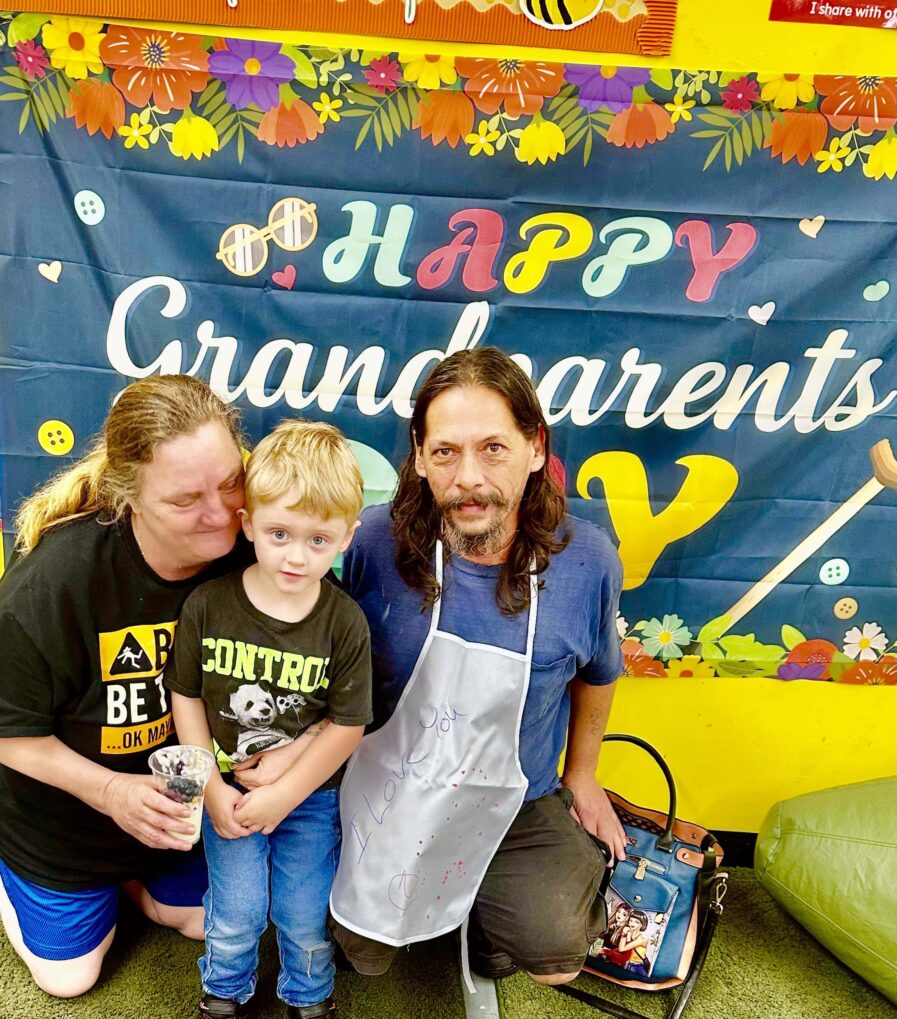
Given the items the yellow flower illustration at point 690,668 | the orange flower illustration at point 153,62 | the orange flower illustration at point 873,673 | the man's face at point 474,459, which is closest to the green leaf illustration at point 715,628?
the yellow flower illustration at point 690,668

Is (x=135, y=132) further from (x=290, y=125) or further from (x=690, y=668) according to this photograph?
(x=690, y=668)

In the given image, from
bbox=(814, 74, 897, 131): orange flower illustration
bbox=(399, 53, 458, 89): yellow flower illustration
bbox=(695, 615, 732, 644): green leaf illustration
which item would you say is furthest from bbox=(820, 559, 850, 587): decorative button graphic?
bbox=(399, 53, 458, 89): yellow flower illustration

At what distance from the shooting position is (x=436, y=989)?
6.11 feet

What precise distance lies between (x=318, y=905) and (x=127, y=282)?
1.43 metres

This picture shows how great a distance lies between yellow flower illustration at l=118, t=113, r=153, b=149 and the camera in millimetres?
1825

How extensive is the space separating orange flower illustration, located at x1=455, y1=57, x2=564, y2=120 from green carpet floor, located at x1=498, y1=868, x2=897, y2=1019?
78.5 inches

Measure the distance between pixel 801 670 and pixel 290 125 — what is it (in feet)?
6.10

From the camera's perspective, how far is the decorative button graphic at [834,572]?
6.98 feet

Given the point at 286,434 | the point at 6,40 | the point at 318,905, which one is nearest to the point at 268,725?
the point at 318,905

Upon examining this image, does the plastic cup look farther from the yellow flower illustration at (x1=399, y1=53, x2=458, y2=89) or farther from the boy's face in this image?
the yellow flower illustration at (x1=399, y1=53, x2=458, y2=89)

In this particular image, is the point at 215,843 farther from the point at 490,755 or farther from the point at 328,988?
the point at 490,755

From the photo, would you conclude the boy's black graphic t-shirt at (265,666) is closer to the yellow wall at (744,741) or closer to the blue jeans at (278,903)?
the blue jeans at (278,903)

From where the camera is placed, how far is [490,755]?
5.39 ft

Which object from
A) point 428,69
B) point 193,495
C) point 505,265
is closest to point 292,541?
point 193,495
